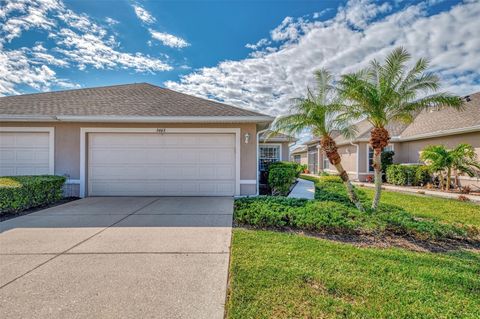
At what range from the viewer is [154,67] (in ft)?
39.5

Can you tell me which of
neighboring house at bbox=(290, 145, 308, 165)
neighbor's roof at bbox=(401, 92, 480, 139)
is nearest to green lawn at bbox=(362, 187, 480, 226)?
neighbor's roof at bbox=(401, 92, 480, 139)

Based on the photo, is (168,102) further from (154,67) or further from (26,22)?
(26,22)

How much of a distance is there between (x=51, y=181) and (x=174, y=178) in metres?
3.93

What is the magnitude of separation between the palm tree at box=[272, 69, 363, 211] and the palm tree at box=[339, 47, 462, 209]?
46 cm

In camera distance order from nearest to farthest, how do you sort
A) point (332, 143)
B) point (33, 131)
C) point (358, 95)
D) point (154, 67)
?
point (358, 95) < point (332, 143) < point (33, 131) < point (154, 67)

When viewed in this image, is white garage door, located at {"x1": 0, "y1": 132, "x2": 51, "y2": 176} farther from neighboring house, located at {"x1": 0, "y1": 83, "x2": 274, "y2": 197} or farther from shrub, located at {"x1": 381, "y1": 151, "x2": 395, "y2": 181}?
shrub, located at {"x1": 381, "y1": 151, "x2": 395, "y2": 181}

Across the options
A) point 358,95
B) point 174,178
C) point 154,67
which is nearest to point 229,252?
point 358,95

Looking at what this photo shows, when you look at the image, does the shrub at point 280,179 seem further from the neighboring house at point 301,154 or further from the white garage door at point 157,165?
the neighboring house at point 301,154

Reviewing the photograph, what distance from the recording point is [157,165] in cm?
912

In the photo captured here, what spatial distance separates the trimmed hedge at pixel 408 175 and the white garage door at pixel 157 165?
1097 cm

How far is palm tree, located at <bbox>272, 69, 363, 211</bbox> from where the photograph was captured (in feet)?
21.3

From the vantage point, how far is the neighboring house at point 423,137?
11.6 m

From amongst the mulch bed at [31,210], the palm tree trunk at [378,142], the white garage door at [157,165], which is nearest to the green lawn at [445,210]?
the palm tree trunk at [378,142]

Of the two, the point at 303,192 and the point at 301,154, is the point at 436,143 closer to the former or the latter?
the point at 303,192
